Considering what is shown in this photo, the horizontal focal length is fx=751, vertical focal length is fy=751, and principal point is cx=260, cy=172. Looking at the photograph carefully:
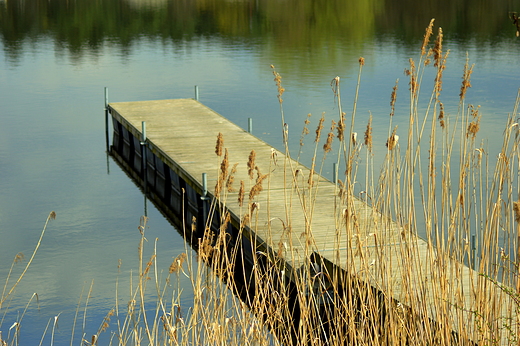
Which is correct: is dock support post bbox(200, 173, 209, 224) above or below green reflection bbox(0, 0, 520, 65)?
below

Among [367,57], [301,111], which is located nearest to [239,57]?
[367,57]

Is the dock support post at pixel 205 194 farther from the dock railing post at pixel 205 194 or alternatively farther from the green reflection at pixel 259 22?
the green reflection at pixel 259 22

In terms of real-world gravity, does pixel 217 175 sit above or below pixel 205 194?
above

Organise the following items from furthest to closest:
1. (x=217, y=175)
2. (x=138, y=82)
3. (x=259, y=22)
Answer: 1. (x=259, y=22)
2. (x=138, y=82)
3. (x=217, y=175)

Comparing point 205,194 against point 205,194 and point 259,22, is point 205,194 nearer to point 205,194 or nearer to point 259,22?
point 205,194

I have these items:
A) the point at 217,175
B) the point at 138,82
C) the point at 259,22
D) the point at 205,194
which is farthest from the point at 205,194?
the point at 259,22

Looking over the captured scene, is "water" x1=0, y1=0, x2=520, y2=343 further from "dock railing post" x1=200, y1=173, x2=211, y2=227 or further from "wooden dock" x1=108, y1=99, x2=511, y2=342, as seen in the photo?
"dock railing post" x1=200, y1=173, x2=211, y2=227

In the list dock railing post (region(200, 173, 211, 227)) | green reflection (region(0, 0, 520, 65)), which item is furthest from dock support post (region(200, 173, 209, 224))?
green reflection (region(0, 0, 520, 65))

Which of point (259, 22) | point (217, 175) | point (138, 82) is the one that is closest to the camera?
point (217, 175)

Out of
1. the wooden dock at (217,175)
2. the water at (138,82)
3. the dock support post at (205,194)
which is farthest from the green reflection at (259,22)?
the dock support post at (205,194)

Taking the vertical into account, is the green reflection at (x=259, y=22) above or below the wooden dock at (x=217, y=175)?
above

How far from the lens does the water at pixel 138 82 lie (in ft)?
26.2

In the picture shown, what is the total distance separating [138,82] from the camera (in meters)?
16.4

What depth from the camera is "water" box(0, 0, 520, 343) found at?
799 centimetres
